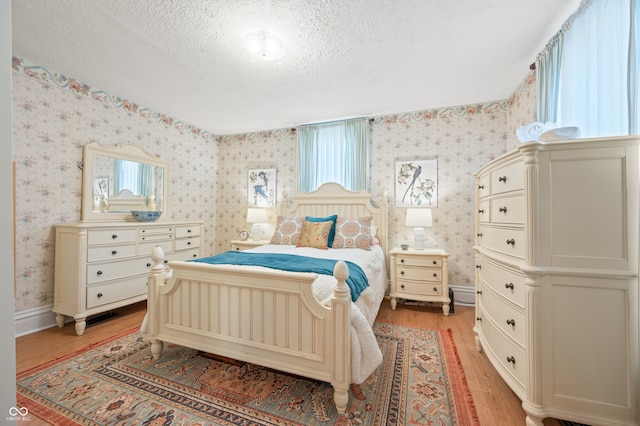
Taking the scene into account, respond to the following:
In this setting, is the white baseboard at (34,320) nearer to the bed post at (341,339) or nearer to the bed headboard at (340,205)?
the bed headboard at (340,205)

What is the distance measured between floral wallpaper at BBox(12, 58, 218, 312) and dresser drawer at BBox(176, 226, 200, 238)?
1.00m

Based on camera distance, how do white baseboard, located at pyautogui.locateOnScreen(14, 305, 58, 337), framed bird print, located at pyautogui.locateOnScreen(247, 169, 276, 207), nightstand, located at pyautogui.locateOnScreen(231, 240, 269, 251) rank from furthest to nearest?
framed bird print, located at pyautogui.locateOnScreen(247, 169, 276, 207) < nightstand, located at pyautogui.locateOnScreen(231, 240, 269, 251) < white baseboard, located at pyautogui.locateOnScreen(14, 305, 58, 337)

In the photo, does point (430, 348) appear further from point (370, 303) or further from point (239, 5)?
point (239, 5)

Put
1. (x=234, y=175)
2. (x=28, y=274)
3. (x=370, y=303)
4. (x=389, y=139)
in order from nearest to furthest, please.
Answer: (x=370, y=303) < (x=28, y=274) < (x=389, y=139) < (x=234, y=175)

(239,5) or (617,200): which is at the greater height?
(239,5)

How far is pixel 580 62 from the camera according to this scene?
71.6 inches

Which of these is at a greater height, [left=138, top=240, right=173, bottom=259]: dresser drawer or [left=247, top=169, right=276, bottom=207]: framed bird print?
[left=247, top=169, right=276, bottom=207]: framed bird print

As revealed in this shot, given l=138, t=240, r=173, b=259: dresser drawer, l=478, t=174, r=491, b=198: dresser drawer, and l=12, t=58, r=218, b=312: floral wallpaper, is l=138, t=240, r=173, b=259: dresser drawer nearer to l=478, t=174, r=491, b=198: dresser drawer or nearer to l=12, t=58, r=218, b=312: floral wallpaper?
l=12, t=58, r=218, b=312: floral wallpaper

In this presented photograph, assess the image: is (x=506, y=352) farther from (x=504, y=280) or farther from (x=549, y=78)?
(x=549, y=78)

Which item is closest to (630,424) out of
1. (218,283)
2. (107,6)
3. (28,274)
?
(218,283)

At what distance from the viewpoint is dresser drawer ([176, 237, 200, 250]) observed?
3.46 m

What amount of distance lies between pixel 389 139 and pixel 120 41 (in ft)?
10.0

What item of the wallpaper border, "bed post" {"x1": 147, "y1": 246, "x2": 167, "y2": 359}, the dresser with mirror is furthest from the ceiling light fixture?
the dresser with mirror

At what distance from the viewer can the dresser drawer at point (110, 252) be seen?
8.26 ft
